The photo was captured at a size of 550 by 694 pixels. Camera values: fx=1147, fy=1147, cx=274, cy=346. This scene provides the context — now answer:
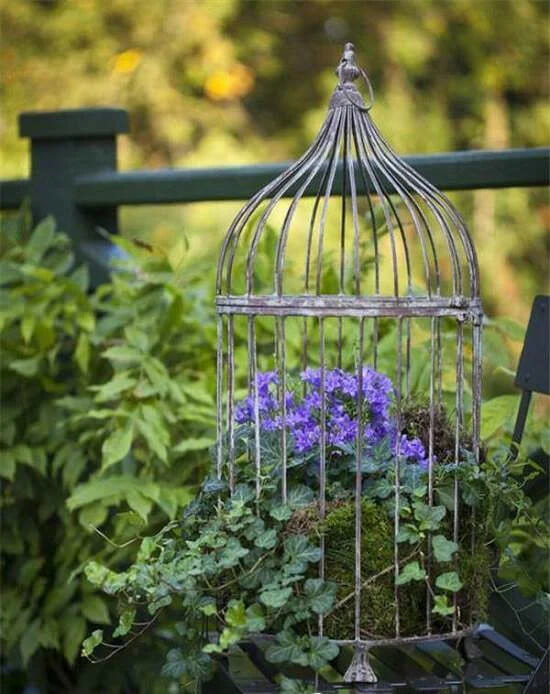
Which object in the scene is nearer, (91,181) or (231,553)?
(231,553)

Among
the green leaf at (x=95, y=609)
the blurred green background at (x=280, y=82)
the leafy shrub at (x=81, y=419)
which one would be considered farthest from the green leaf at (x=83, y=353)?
the blurred green background at (x=280, y=82)

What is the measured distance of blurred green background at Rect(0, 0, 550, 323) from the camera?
7145mm

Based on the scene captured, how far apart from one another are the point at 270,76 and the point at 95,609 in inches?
234

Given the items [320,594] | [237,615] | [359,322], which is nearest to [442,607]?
[320,594]

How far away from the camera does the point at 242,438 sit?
1764 millimetres

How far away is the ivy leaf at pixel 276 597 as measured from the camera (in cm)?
150

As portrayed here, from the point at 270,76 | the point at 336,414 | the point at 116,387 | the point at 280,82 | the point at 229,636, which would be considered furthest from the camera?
the point at 280,82

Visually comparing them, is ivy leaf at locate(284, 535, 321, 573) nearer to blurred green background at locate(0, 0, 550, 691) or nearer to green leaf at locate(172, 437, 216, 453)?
green leaf at locate(172, 437, 216, 453)

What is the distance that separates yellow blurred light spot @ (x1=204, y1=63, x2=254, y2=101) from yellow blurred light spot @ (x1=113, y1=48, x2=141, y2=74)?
0.47 m

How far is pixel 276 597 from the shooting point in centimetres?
151

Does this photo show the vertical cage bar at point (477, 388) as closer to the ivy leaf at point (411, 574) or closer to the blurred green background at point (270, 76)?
the ivy leaf at point (411, 574)

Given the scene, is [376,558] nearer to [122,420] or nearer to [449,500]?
[449,500]

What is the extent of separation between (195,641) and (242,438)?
310 millimetres

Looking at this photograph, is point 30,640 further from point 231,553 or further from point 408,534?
point 408,534
